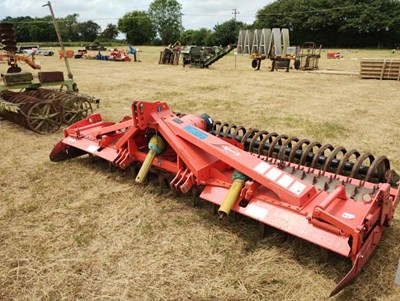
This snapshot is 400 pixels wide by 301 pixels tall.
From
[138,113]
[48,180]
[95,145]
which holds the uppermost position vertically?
[138,113]

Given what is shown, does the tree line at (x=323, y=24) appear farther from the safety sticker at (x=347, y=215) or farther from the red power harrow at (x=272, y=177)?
the safety sticker at (x=347, y=215)

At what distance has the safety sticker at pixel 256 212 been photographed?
3316 mm

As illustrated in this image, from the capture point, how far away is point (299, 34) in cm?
5950

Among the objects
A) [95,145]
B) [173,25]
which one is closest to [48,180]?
[95,145]

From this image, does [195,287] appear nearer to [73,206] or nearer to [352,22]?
[73,206]

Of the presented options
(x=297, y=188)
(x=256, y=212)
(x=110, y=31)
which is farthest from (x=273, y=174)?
(x=110, y=31)

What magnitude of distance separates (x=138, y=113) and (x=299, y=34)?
61472 mm

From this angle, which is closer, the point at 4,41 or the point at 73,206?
the point at 73,206

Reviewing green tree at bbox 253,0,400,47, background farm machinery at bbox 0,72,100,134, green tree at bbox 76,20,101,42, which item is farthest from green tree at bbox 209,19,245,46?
green tree at bbox 76,20,101,42

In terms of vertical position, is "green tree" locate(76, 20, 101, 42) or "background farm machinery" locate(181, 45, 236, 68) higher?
"green tree" locate(76, 20, 101, 42)

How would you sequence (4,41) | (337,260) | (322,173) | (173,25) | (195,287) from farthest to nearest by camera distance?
(173,25)
(4,41)
(322,173)
(337,260)
(195,287)

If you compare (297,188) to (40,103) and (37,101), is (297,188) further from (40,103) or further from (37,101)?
(37,101)

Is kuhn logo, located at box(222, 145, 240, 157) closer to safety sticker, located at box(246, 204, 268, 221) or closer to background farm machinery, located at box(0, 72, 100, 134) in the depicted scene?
safety sticker, located at box(246, 204, 268, 221)

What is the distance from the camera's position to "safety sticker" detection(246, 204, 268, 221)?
332 cm
